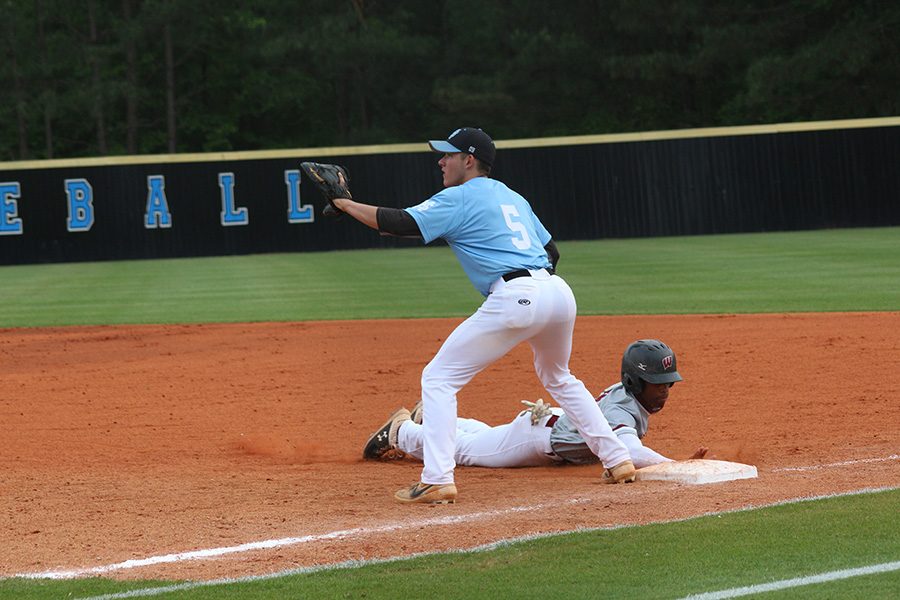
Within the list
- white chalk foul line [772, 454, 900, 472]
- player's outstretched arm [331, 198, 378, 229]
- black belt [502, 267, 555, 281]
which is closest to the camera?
player's outstretched arm [331, 198, 378, 229]

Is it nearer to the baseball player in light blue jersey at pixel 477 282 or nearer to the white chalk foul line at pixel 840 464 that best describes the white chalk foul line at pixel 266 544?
the baseball player in light blue jersey at pixel 477 282

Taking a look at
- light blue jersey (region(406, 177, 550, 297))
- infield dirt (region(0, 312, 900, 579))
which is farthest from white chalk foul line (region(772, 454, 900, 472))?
light blue jersey (region(406, 177, 550, 297))

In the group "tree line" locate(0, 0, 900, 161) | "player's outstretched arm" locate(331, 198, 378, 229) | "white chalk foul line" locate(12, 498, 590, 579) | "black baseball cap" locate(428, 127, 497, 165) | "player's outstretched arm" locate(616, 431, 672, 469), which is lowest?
"white chalk foul line" locate(12, 498, 590, 579)

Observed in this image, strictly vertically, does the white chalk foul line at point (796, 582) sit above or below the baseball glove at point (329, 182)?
below

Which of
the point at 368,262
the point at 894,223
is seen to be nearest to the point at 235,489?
the point at 368,262

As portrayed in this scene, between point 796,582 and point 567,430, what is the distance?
268cm

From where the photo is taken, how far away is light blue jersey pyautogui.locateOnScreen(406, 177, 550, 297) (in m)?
6.00

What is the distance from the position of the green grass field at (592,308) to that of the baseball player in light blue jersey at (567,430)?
131 cm

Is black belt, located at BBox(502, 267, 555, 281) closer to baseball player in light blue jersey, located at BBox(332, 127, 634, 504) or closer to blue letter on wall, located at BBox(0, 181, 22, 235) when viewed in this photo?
baseball player in light blue jersey, located at BBox(332, 127, 634, 504)

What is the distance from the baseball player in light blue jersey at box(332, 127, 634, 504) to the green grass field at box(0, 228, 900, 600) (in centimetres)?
115

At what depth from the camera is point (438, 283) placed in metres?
19.8

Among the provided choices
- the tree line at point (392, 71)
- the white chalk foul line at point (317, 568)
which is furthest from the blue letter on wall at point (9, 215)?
the white chalk foul line at point (317, 568)

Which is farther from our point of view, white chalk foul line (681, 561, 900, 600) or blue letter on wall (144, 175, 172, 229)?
blue letter on wall (144, 175, 172, 229)

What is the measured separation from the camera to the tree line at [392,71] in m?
39.7
